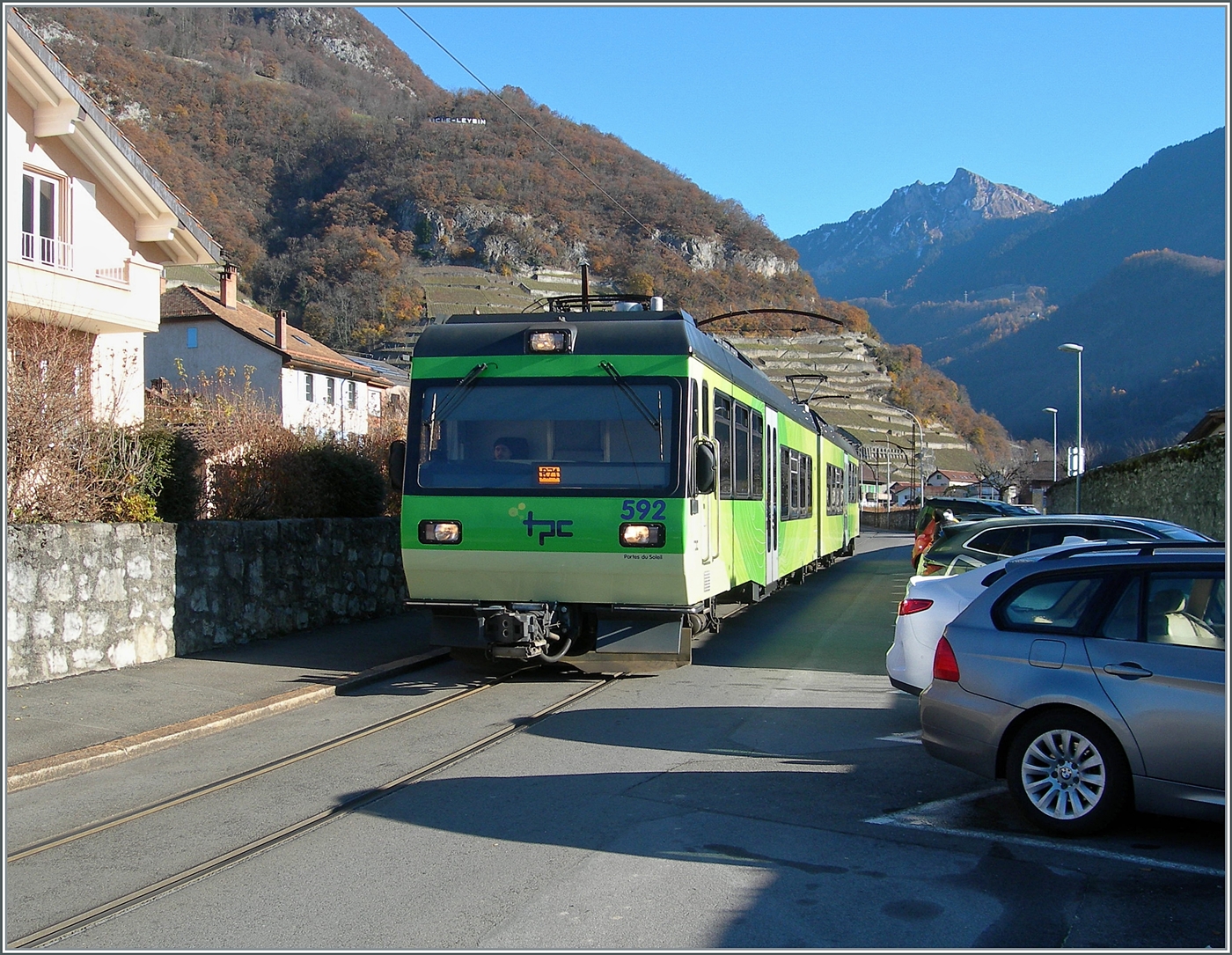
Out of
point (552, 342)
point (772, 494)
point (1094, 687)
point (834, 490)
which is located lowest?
point (1094, 687)

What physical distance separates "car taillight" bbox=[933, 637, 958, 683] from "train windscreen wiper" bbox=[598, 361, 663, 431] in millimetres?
4079

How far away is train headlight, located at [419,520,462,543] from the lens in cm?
1060

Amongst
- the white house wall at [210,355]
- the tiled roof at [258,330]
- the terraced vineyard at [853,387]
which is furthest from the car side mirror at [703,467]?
the terraced vineyard at [853,387]

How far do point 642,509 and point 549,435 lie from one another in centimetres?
111

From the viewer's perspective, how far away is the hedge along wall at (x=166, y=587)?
10.4m

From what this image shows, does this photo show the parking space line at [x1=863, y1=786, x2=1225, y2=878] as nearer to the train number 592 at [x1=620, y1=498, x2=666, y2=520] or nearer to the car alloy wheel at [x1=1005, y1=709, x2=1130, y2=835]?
the car alloy wheel at [x1=1005, y1=709, x2=1130, y2=835]

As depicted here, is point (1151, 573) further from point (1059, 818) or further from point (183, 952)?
point (183, 952)

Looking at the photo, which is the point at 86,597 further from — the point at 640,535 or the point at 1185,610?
the point at 1185,610

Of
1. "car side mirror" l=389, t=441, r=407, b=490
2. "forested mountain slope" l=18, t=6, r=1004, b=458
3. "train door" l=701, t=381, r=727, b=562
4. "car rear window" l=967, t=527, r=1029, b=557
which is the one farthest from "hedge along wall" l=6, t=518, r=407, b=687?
"forested mountain slope" l=18, t=6, r=1004, b=458

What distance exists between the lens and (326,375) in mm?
51438

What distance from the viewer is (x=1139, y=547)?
684cm

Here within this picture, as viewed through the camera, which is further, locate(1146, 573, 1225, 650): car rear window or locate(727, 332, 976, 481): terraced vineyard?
locate(727, 332, 976, 481): terraced vineyard

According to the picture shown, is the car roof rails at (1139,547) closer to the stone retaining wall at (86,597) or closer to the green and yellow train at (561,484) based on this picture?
the green and yellow train at (561,484)

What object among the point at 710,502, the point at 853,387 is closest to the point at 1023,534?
the point at 710,502
